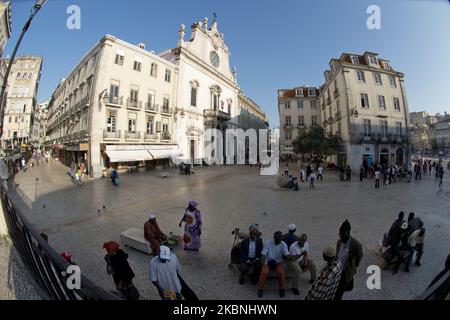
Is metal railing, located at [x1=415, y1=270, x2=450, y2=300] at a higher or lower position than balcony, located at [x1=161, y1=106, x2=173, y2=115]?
lower

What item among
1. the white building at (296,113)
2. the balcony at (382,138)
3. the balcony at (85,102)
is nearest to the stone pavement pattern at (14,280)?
the balcony at (85,102)

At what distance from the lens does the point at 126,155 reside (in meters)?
4.26

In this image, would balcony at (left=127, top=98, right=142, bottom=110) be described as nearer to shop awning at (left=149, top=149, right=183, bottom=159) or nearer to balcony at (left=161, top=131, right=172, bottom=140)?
balcony at (left=161, top=131, right=172, bottom=140)

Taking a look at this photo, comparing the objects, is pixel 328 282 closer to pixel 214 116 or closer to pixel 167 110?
pixel 167 110

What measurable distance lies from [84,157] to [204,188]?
623cm

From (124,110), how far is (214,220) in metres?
3.76

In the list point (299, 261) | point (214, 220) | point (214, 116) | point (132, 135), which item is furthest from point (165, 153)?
point (299, 261)

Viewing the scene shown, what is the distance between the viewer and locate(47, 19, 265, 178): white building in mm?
3955

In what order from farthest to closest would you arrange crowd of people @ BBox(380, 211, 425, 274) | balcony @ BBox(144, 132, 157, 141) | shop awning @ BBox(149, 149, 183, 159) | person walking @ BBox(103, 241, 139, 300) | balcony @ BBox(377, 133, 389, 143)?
shop awning @ BBox(149, 149, 183, 159) → balcony @ BBox(144, 132, 157, 141) → balcony @ BBox(377, 133, 389, 143) → crowd of people @ BBox(380, 211, 425, 274) → person walking @ BBox(103, 241, 139, 300)

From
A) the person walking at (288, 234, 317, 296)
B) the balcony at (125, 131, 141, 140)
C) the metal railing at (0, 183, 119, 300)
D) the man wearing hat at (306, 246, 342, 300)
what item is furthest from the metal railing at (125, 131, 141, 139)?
the man wearing hat at (306, 246, 342, 300)

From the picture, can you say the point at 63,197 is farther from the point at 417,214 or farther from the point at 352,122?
the point at 417,214

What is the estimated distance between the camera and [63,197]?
15.9 ft

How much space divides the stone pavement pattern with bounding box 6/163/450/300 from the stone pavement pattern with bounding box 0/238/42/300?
0.67m
